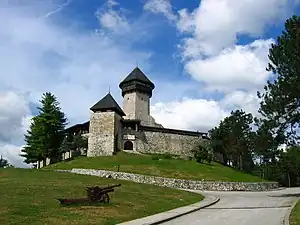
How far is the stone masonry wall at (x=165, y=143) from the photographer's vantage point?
69.9 m

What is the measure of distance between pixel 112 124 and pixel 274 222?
52.1 metres

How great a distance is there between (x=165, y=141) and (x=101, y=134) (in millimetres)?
13121

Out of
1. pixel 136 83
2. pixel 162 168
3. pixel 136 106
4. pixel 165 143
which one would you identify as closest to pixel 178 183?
pixel 162 168

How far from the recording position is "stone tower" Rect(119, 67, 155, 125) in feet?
261

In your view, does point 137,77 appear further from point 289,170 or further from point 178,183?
point 178,183

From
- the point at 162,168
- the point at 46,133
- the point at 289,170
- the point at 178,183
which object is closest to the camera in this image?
the point at 178,183

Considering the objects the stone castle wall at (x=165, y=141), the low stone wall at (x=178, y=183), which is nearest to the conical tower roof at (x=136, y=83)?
the stone castle wall at (x=165, y=141)

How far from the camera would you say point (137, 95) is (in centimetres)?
7994

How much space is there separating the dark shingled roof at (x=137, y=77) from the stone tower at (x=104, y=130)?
44.6 feet

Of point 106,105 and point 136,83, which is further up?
point 136,83

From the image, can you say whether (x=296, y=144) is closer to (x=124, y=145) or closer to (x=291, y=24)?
(x=291, y=24)

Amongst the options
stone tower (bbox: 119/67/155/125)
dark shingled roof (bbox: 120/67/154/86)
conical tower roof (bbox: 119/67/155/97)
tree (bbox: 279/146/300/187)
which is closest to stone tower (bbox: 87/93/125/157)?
stone tower (bbox: 119/67/155/125)

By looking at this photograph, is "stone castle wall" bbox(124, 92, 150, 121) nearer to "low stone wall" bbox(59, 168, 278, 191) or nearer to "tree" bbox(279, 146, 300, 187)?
"tree" bbox(279, 146, 300, 187)

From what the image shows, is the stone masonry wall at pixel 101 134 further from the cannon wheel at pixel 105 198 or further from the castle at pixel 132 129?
the cannon wheel at pixel 105 198
